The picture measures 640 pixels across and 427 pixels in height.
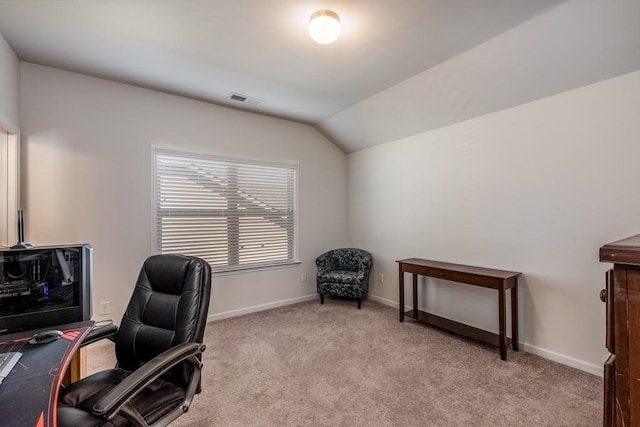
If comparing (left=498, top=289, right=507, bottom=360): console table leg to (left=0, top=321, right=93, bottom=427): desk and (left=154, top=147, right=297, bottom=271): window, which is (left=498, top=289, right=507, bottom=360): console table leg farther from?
(left=0, top=321, right=93, bottom=427): desk

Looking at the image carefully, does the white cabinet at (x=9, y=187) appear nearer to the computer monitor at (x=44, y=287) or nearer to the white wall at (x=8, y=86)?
the white wall at (x=8, y=86)

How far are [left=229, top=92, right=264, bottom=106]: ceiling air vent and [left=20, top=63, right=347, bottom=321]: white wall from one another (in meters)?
0.29

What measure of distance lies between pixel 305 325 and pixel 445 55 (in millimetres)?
3039

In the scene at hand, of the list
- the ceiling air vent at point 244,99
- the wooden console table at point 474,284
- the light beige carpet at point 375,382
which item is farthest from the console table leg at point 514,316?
the ceiling air vent at point 244,99

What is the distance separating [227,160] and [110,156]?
3.92ft

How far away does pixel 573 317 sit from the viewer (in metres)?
2.43

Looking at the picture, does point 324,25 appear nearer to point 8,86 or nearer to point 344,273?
point 8,86

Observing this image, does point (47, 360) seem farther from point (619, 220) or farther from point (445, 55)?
point (619, 220)

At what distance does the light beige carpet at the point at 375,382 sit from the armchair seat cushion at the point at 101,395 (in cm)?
63

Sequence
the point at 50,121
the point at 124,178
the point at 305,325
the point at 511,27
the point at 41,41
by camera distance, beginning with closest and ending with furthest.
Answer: the point at 511,27 → the point at 41,41 → the point at 50,121 → the point at 124,178 → the point at 305,325

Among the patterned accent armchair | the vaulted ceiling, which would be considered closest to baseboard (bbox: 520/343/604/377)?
the patterned accent armchair

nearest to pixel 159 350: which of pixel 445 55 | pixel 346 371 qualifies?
pixel 346 371

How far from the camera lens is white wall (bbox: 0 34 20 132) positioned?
221 cm

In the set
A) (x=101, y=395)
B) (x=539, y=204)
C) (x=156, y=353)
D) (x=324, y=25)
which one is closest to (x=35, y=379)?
(x=101, y=395)
